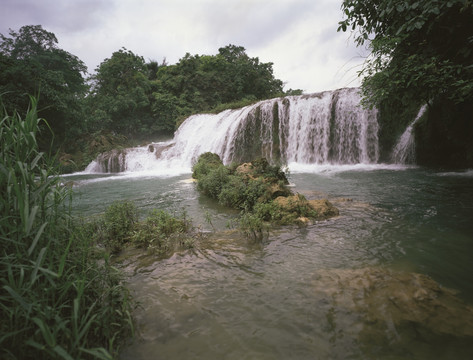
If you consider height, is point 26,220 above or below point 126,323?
above

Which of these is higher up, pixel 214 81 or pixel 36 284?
pixel 214 81

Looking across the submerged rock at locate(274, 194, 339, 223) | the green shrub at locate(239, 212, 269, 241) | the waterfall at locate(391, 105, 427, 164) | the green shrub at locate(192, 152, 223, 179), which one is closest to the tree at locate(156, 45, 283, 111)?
the green shrub at locate(192, 152, 223, 179)

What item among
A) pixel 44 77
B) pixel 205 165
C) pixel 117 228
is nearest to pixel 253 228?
pixel 117 228

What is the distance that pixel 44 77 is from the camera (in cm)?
1809

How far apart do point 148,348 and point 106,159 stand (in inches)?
852

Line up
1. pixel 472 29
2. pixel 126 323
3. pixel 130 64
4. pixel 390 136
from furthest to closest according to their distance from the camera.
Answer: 1. pixel 130 64
2. pixel 390 136
3. pixel 472 29
4. pixel 126 323

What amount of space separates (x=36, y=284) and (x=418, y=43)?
6.20 meters

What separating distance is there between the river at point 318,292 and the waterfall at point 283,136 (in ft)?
31.8

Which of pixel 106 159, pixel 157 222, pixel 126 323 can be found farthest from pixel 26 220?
pixel 106 159

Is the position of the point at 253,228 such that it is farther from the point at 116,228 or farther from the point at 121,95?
the point at 121,95

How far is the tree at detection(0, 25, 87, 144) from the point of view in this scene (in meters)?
16.0

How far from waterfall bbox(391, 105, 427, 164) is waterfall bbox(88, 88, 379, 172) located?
3.25 feet

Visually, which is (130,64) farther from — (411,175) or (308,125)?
(411,175)

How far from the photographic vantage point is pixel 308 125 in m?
15.8
